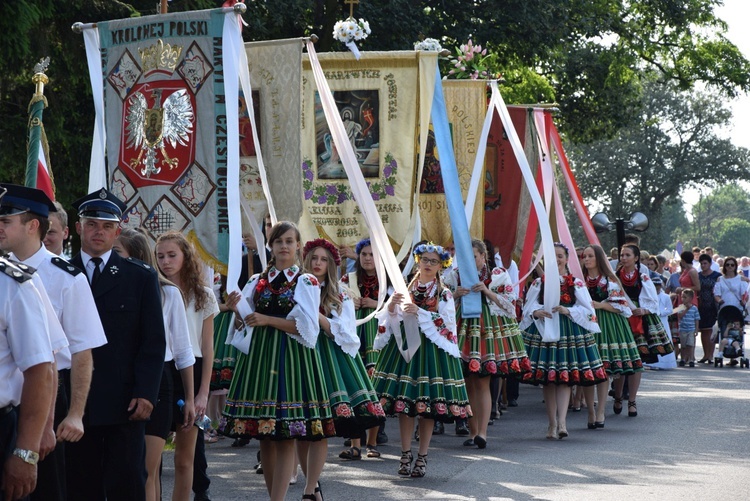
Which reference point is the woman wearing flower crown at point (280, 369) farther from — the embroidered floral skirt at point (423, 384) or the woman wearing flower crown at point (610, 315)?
the woman wearing flower crown at point (610, 315)

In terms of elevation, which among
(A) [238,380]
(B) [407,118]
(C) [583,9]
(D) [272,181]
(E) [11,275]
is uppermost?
(C) [583,9]

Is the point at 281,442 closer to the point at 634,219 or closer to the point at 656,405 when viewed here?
the point at 656,405

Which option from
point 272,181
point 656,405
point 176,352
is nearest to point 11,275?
point 176,352

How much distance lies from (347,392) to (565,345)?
185 inches

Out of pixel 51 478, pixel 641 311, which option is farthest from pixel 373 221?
pixel 641 311

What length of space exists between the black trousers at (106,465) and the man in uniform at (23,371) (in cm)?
146

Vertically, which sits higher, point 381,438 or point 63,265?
point 63,265

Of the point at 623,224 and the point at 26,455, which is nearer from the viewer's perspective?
the point at 26,455

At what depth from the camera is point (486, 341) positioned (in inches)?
445

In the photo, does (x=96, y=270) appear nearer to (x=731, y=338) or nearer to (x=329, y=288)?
(x=329, y=288)

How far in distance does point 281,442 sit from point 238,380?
0.49 metres

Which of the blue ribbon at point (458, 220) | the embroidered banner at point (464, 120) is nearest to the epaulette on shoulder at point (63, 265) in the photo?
the blue ribbon at point (458, 220)

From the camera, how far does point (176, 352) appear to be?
6.55 m

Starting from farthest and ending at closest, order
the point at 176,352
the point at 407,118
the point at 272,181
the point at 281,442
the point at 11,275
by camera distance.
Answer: the point at 407,118
the point at 272,181
the point at 281,442
the point at 176,352
the point at 11,275
